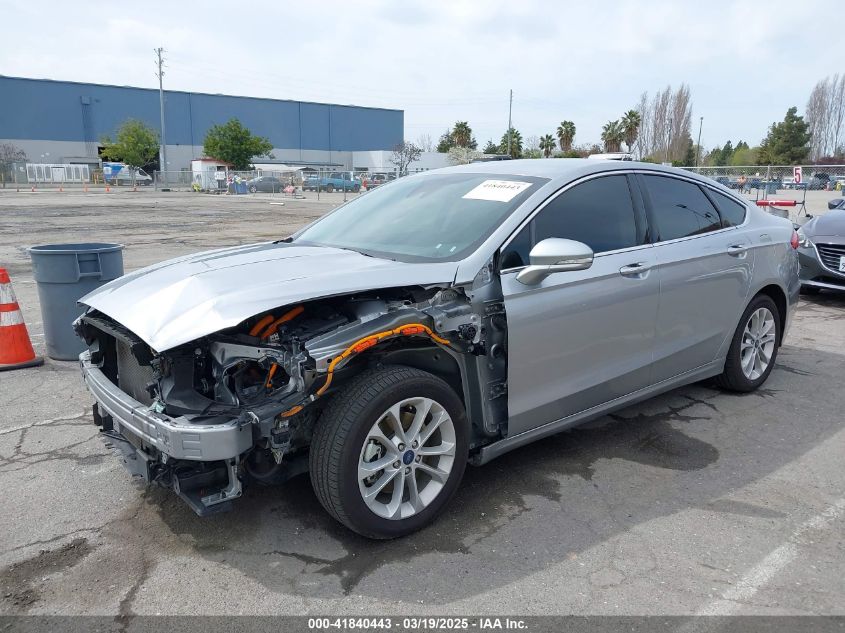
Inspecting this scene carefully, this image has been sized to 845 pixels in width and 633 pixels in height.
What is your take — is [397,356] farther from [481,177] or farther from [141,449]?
[481,177]

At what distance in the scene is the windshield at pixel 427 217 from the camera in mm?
3605

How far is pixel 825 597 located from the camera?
2.83m

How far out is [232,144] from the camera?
6594 centimetres

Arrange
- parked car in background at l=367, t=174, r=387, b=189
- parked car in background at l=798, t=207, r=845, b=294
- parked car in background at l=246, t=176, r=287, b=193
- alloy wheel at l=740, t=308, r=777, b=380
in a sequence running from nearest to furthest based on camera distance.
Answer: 1. alloy wheel at l=740, t=308, r=777, b=380
2. parked car in background at l=798, t=207, r=845, b=294
3. parked car in background at l=367, t=174, r=387, b=189
4. parked car in background at l=246, t=176, r=287, b=193

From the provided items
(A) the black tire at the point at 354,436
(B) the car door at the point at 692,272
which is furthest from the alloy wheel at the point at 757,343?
(A) the black tire at the point at 354,436

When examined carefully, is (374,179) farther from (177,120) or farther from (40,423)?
(40,423)

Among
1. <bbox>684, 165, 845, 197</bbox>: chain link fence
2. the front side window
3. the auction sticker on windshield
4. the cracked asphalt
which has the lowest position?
the cracked asphalt

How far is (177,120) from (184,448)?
8840 centimetres

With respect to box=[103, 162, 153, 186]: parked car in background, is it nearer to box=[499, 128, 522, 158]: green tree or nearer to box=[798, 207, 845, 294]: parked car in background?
box=[499, 128, 522, 158]: green tree

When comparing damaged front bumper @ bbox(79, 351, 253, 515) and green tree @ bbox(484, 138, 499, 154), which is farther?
green tree @ bbox(484, 138, 499, 154)

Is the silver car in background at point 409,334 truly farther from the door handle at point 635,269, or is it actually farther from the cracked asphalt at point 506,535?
the cracked asphalt at point 506,535

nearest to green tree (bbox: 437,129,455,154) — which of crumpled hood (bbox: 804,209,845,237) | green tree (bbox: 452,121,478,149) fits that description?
green tree (bbox: 452,121,478,149)

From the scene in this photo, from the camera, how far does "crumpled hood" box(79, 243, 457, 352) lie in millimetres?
2830

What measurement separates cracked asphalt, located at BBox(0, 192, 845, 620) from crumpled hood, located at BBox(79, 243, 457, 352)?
3.45ft
